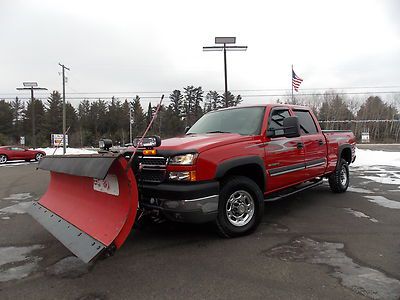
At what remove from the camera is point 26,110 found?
288 ft

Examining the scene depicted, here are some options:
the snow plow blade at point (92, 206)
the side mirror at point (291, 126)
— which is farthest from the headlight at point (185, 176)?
the side mirror at point (291, 126)

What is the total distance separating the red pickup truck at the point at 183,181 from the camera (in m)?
3.88

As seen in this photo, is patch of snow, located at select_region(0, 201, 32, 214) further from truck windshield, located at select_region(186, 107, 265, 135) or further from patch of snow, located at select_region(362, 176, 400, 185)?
patch of snow, located at select_region(362, 176, 400, 185)

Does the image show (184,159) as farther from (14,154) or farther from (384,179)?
(14,154)

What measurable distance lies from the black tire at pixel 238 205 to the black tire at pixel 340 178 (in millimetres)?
3561

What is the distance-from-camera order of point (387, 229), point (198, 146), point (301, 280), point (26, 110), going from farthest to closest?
1. point (26, 110)
2. point (387, 229)
3. point (198, 146)
4. point (301, 280)

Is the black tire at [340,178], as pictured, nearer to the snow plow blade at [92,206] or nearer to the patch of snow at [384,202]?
the patch of snow at [384,202]

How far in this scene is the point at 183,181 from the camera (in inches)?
171

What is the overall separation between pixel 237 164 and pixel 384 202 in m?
4.16

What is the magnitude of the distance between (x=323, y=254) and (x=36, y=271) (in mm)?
3286

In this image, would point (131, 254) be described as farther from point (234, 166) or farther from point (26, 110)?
point (26, 110)

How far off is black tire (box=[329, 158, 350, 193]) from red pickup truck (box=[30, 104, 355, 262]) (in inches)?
82.1

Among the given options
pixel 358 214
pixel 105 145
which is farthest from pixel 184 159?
pixel 358 214

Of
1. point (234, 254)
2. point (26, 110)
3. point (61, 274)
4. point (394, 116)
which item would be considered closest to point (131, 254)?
point (61, 274)
